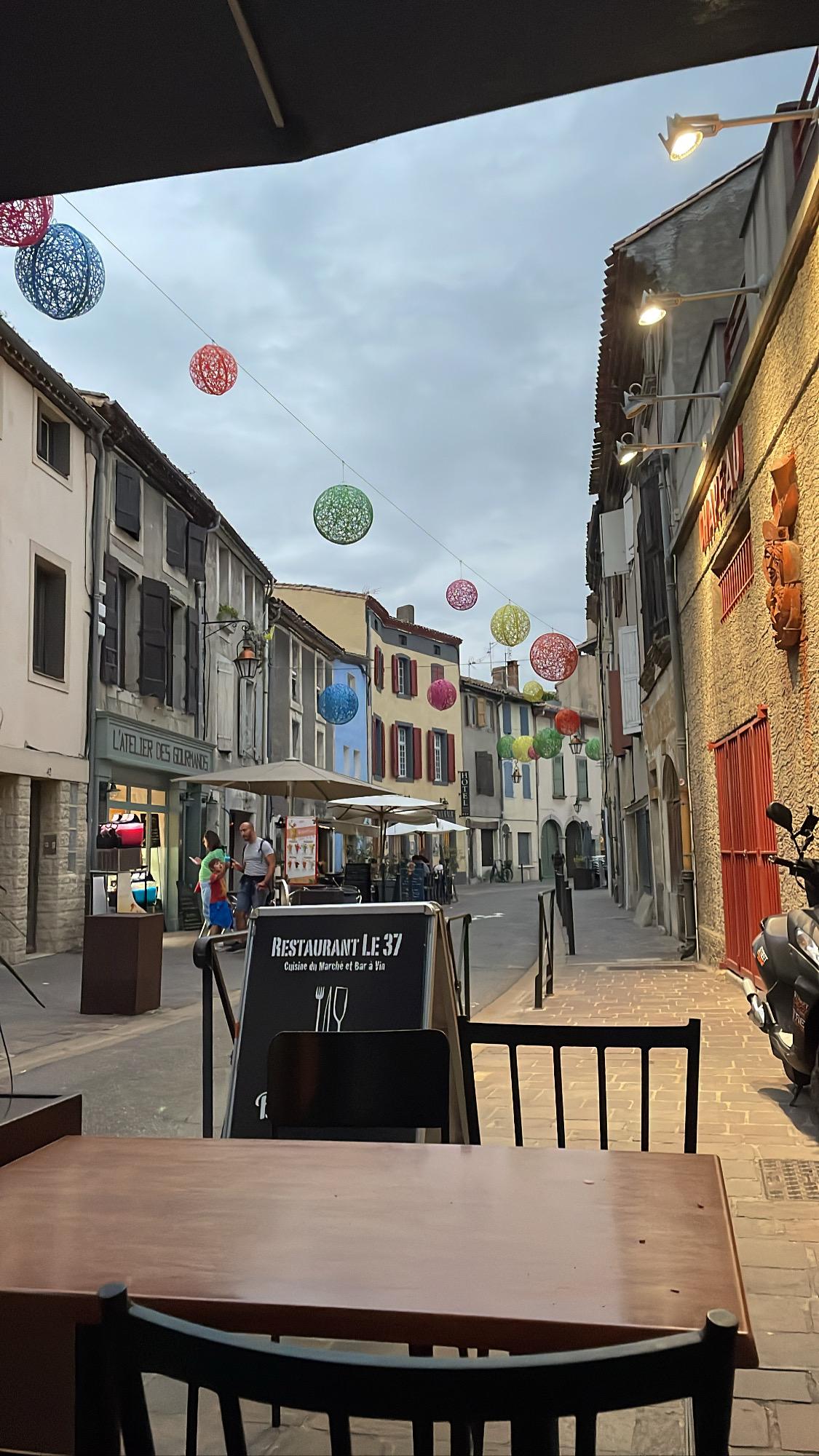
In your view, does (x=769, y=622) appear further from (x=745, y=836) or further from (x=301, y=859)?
(x=301, y=859)

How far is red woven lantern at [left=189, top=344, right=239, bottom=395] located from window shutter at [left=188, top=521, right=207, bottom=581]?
10.9m

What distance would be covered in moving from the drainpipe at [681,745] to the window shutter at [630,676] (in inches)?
191

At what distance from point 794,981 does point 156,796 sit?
14.9 metres

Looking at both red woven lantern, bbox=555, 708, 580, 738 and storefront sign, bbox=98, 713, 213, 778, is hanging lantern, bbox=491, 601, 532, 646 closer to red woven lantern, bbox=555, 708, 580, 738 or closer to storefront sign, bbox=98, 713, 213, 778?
storefront sign, bbox=98, 713, 213, 778

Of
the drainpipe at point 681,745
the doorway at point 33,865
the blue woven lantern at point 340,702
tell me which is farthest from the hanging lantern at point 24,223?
the blue woven lantern at point 340,702

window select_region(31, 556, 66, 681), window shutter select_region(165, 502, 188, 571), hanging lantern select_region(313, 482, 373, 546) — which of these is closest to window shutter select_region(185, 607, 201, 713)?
window shutter select_region(165, 502, 188, 571)

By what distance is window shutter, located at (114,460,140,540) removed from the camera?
1706 cm

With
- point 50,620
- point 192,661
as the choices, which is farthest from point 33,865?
point 192,661

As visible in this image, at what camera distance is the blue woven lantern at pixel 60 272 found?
22.9 feet

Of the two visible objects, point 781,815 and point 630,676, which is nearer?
point 781,815

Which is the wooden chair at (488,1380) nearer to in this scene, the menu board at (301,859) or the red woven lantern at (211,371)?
the red woven lantern at (211,371)

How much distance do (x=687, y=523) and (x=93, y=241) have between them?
21.8ft

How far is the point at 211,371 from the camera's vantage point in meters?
9.56

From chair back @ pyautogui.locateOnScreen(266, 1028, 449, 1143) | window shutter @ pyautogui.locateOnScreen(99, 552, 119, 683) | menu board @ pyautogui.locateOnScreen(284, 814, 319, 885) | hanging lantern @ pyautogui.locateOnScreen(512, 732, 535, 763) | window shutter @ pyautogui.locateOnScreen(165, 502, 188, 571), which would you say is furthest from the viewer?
hanging lantern @ pyautogui.locateOnScreen(512, 732, 535, 763)
